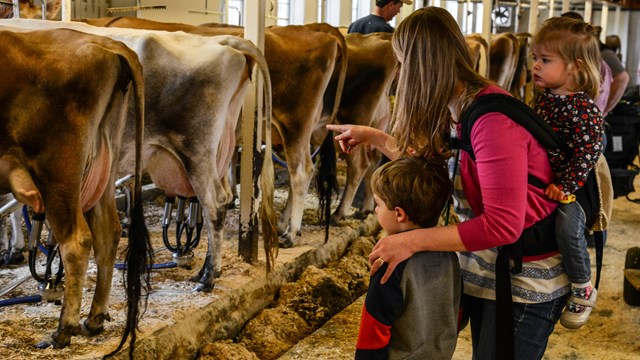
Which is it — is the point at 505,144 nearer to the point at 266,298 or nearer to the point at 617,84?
the point at 266,298

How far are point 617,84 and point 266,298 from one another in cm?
466

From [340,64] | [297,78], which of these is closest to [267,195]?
[297,78]

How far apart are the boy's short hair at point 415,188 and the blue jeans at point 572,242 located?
1.15 ft

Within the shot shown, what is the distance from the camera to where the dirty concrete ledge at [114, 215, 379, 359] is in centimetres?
389

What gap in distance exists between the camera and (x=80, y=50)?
3549 millimetres

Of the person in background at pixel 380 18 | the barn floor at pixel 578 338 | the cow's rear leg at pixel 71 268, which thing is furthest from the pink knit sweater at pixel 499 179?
the person in background at pixel 380 18

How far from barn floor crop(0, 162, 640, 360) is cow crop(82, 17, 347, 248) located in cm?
50

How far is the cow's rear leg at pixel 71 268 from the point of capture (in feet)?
11.8

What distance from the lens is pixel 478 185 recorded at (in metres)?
2.40

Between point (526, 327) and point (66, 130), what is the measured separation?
6.94 feet

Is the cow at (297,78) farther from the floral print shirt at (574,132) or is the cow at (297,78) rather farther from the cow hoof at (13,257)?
the floral print shirt at (574,132)

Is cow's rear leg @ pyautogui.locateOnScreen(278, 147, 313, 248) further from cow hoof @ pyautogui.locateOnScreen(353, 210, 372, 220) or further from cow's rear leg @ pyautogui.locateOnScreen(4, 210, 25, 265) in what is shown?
cow's rear leg @ pyautogui.locateOnScreen(4, 210, 25, 265)

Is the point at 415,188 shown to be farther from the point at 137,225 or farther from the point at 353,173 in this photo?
the point at 353,173

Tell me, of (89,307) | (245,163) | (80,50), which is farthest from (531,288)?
(245,163)
